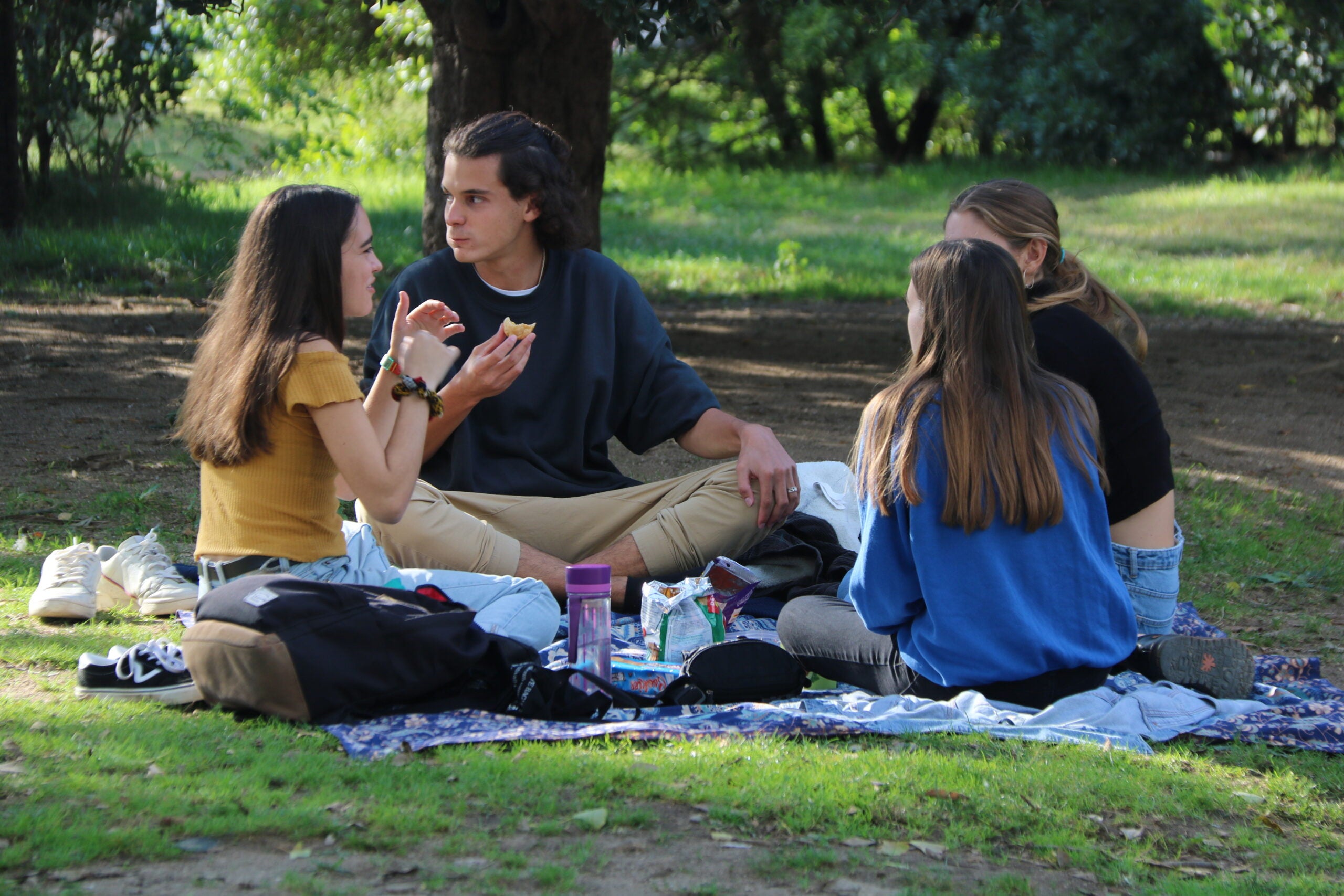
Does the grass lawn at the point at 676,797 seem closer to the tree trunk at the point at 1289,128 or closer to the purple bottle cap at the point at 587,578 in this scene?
the purple bottle cap at the point at 587,578

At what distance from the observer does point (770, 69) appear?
20797mm

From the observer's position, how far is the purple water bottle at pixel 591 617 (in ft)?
11.5

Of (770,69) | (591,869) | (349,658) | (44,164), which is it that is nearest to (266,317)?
(349,658)

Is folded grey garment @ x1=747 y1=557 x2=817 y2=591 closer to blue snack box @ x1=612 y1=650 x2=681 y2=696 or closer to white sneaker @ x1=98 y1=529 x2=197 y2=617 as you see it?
blue snack box @ x1=612 y1=650 x2=681 y2=696

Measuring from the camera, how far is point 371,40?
1811cm

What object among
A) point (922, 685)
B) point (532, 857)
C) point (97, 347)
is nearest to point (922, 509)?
point (922, 685)

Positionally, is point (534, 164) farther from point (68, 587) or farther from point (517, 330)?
point (68, 587)

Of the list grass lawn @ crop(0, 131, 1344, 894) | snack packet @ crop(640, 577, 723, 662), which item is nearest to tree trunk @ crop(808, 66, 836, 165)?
grass lawn @ crop(0, 131, 1344, 894)

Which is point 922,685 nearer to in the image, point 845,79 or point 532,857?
point 532,857

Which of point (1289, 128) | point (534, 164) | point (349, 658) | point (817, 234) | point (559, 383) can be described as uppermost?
point (1289, 128)

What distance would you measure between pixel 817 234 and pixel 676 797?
1246 cm

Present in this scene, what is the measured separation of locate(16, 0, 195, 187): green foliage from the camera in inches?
404

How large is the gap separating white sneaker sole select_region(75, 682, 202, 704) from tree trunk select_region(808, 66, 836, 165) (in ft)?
62.3

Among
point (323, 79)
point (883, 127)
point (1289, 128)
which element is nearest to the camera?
point (1289, 128)
